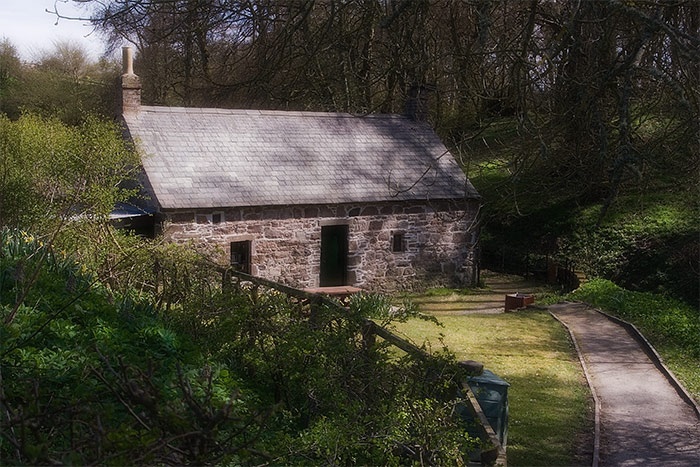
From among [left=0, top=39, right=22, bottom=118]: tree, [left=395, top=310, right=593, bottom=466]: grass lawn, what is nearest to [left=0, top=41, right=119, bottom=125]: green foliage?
[left=0, top=39, right=22, bottom=118]: tree

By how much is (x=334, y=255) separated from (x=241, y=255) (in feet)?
9.27

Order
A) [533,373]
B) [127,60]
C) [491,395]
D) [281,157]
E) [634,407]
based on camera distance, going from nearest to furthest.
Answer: [491,395] < [634,407] < [533,373] < [127,60] < [281,157]

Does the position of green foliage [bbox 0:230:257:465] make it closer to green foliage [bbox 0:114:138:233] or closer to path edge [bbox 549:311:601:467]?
green foliage [bbox 0:114:138:233]

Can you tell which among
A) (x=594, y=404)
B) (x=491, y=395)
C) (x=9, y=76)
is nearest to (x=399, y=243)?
(x=594, y=404)

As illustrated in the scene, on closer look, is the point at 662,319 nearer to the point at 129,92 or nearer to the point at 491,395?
the point at 491,395

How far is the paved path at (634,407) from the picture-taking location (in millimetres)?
9469

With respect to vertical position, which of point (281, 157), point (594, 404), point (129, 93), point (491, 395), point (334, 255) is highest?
point (129, 93)

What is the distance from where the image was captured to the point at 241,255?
19.8 metres

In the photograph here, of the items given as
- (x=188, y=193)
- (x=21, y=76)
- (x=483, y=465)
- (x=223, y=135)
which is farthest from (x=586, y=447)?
(x=21, y=76)

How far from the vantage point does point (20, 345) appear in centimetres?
698

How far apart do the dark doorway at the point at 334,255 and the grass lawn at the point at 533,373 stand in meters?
4.54

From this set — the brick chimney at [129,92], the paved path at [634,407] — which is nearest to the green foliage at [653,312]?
the paved path at [634,407]

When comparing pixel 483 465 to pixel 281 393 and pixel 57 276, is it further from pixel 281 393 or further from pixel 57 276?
pixel 57 276

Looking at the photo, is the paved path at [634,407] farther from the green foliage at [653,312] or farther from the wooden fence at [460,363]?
the wooden fence at [460,363]
